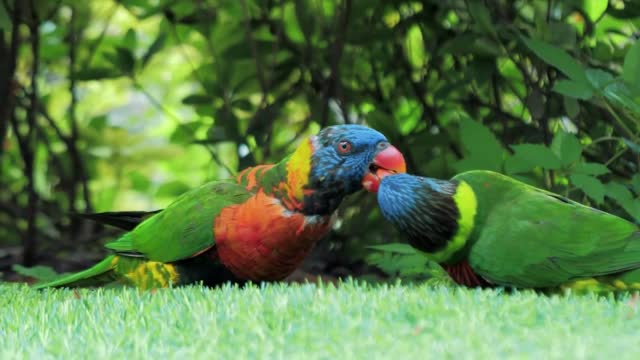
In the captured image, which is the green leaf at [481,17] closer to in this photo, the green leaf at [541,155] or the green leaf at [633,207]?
the green leaf at [541,155]

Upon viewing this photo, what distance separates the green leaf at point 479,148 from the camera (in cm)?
318

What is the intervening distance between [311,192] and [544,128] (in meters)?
1.40

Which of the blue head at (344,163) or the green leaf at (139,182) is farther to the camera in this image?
the green leaf at (139,182)

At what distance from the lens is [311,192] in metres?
2.82

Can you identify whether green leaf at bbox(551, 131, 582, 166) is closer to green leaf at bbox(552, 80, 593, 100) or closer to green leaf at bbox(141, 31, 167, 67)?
green leaf at bbox(552, 80, 593, 100)

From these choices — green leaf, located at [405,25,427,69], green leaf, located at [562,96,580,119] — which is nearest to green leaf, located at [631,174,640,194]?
green leaf, located at [562,96,580,119]

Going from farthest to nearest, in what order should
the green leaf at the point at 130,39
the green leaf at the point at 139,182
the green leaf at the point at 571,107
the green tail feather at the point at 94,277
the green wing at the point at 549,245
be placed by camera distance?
1. the green leaf at the point at 139,182
2. the green leaf at the point at 130,39
3. the green leaf at the point at 571,107
4. the green tail feather at the point at 94,277
5. the green wing at the point at 549,245

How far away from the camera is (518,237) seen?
2.54 metres

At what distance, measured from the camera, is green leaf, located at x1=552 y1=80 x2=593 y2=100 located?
297 centimetres

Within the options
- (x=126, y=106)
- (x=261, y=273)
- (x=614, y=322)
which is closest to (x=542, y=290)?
(x=614, y=322)

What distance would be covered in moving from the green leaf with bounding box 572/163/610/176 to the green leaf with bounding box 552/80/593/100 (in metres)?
0.22

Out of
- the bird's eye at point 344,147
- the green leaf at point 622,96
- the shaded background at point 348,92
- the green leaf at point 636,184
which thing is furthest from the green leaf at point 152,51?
the green leaf at point 636,184

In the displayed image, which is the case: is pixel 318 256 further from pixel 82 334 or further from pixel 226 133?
pixel 82 334

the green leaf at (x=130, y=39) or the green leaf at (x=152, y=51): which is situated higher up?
the green leaf at (x=130, y=39)
